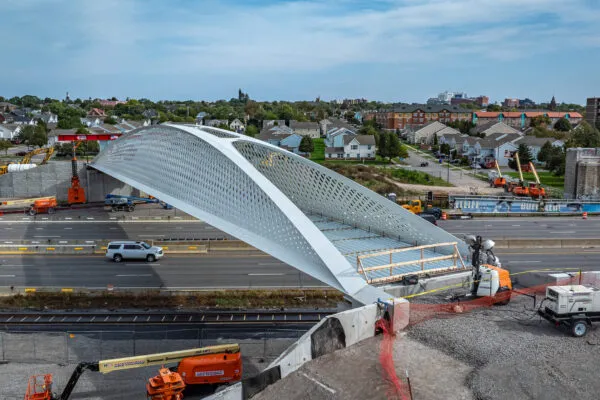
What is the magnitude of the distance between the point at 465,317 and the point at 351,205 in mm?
8088

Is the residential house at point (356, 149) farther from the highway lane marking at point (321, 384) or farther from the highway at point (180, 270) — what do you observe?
the highway lane marking at point (321, 384)

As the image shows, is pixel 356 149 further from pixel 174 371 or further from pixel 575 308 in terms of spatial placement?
pixel 575 308

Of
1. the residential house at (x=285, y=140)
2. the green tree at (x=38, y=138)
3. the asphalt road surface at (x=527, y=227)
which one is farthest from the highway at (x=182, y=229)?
the green tree at (x=38, y=138)

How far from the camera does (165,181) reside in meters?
24.1

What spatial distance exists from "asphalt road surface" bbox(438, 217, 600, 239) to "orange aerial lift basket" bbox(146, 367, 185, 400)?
77.0ft

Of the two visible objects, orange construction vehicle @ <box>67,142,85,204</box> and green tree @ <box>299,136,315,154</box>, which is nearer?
orange construction vehicle @ <box>67,142,85,204</box>

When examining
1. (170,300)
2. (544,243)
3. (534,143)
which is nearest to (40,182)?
(170,300)

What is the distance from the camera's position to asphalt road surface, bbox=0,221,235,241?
107ft

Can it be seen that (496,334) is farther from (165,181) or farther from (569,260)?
(569,260)

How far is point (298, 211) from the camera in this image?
16.3 m

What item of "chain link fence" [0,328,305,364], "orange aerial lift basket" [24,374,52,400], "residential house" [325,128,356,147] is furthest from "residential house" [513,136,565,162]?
"orange aerial lift basket" [24,374,52,400]

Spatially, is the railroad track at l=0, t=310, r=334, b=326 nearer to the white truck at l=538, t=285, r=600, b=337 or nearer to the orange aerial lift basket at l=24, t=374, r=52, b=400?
the orange aerial lift basket at l=24, t=374, r=52, b=400

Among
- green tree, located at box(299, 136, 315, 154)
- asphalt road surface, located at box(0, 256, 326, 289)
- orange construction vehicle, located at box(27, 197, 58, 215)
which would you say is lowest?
asphalt road surface, located at box(0, 256, 326, 289)

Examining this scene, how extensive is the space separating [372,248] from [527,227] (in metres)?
23.2
